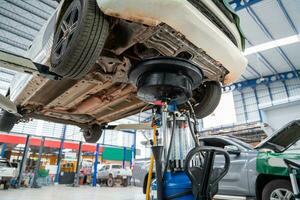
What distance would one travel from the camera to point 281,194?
8.76 feet

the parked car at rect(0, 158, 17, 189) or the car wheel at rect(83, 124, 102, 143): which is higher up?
the car wheel at rect(83, 124, 102, 143)

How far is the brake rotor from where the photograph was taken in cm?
138

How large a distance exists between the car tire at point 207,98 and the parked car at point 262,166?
920mm

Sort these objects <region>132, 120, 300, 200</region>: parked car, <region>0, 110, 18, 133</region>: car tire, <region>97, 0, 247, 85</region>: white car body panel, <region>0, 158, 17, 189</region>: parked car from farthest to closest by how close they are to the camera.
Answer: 1. <region>0, 158, 17, 189</region>: parked car
2. <region>0, 110, 18, 133</region>: car tire
3. <region>132, 120, 300, 200</region>: parked car
4. <region>97, 0, 247, 85</region>: white car body panel

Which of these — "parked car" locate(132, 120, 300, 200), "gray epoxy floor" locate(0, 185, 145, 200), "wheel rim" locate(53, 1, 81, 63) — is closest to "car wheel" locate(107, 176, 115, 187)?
"gray epoxy floor" locate(0, 185, 145, 200)

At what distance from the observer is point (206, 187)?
1181 mm

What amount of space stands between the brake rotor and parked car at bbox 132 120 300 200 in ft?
5.17

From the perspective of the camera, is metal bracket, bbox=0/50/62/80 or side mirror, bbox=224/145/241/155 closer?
metal bracket, bbox=0/50/62/80

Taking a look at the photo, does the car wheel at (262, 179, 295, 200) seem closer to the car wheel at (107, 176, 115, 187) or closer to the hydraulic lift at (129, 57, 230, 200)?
the hydraulic lift at (129, 57, 230, 200)

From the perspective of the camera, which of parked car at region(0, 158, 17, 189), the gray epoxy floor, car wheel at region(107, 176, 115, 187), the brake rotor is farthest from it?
car wheel at region(107, 176, 115, 187)

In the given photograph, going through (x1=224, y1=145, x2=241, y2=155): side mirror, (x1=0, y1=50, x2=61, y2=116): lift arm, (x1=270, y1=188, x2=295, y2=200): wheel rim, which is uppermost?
(x1=0, y1=50, x2=61, y2=116): lift arm

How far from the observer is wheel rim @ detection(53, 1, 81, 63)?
141 cm

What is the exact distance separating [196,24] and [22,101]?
2.28 meters

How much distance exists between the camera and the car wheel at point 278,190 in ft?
8.46
